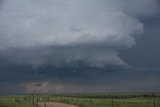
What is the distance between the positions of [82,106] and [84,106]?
1.51 feet

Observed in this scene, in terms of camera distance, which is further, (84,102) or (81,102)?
(84,102)

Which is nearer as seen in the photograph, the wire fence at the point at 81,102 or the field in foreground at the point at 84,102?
the wire fence at the point at 81,102

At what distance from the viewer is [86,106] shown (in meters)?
58.8

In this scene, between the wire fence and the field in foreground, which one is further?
the field in foreground

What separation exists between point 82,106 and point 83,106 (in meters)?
0.22

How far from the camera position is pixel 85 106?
192 feet

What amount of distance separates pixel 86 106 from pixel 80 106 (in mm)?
1029

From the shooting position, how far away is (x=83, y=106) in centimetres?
5859

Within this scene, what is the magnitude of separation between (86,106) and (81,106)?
0.81 meters

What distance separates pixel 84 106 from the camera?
5841 centimetres

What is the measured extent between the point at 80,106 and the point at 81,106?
0.80 ft

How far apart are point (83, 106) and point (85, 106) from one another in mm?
355

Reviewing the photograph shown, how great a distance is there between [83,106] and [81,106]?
1.08 feet

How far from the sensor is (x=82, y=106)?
193ft
